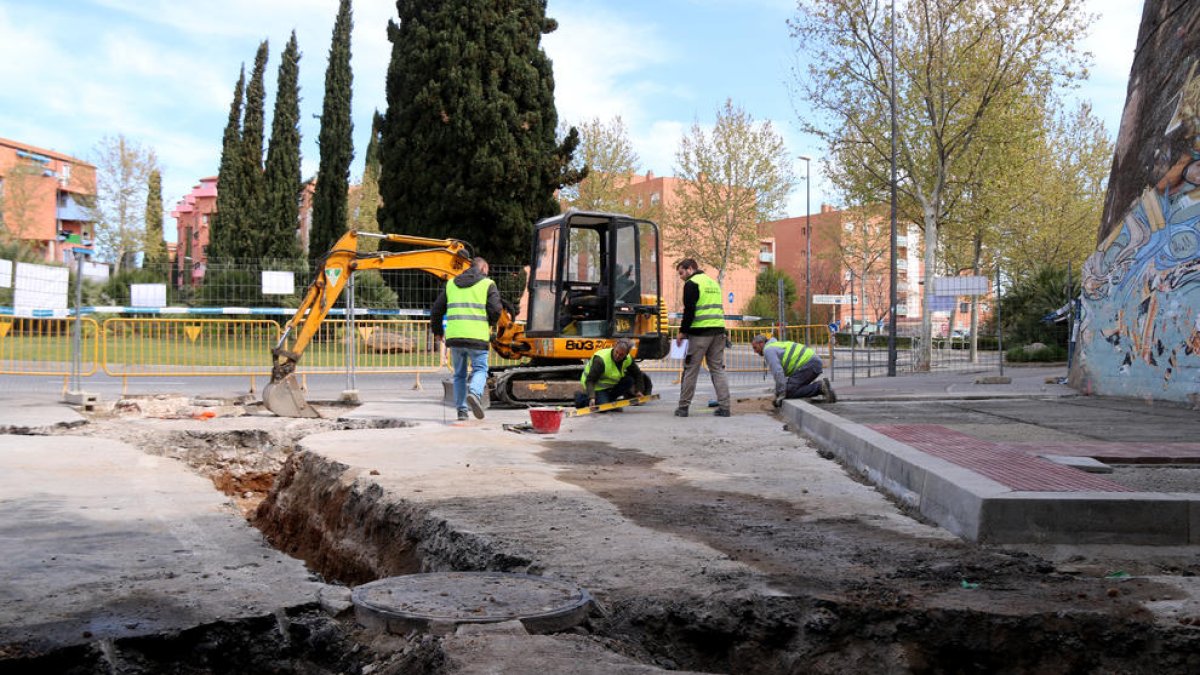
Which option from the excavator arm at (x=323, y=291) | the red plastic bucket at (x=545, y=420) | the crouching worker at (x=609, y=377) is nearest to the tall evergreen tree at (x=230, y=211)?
the excavator arm at (x=323, y=291)

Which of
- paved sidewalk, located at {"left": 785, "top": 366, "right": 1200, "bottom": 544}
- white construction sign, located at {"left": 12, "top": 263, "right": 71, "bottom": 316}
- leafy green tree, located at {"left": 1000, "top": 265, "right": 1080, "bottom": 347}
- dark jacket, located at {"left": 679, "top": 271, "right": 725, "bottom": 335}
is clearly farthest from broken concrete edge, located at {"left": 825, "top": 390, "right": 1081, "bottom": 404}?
leafy green tree, located at {"left": 1000, "top": 265, "right": 1080, "bottom": 347}

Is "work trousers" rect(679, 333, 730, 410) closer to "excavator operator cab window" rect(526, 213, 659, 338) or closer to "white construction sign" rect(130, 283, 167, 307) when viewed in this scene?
"excavator operator cab window" rect(526, 213, 659, 338)

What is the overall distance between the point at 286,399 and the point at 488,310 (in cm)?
283

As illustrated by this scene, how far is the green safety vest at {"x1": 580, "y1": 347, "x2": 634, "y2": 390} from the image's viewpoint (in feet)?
38.3

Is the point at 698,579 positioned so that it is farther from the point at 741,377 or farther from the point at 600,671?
the point at 741,377

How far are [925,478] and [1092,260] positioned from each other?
→ 33.9 ft

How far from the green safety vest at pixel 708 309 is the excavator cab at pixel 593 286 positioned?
1.80 meters

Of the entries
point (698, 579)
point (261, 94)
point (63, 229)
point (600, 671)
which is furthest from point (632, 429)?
point (63, 229)

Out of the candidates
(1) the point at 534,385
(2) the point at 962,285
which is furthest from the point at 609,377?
(2) the point at 962,285

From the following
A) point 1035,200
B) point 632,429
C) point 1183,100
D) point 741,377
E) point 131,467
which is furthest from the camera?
point 1035,200

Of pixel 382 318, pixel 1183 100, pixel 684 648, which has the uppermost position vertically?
pixel 1183 100

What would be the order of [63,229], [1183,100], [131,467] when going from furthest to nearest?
[63,229]
[1183,100]
[131,467]

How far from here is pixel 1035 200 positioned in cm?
3344

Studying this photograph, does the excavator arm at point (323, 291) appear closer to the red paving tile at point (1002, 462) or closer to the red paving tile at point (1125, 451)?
the red paving tile at point (1002, 462)
